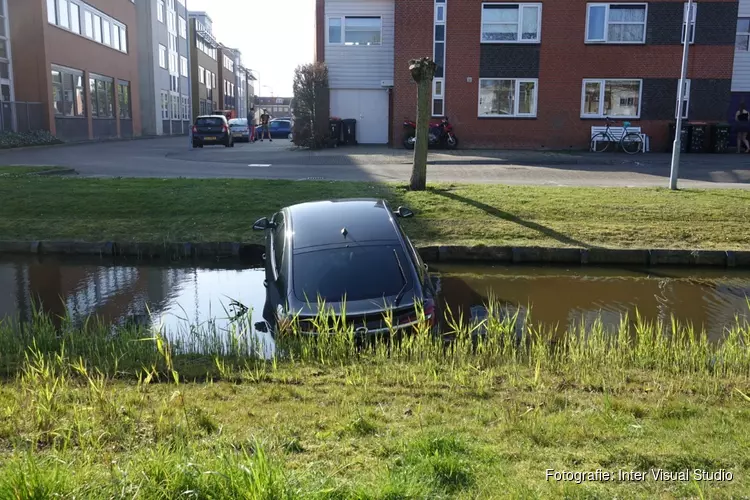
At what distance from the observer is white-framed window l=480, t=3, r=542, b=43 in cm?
2978

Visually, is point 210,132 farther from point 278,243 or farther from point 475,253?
point 278,243

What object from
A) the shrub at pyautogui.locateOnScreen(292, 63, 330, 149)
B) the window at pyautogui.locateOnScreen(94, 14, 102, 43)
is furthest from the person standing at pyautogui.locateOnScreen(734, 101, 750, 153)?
the window at pyautogui.locateOnScreen(94, 14, 102, 43)

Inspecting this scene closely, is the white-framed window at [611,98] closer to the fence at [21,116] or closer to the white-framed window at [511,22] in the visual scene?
the white-framed window at [511,22]

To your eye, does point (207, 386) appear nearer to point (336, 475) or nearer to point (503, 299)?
point (336, 475)

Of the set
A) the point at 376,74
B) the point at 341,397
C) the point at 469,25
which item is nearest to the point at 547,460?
the point at 341,397

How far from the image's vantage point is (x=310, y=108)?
1223 inches

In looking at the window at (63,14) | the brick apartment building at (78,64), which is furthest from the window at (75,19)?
the window at (63,14)

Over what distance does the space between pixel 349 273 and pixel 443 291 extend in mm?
3116

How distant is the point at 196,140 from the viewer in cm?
3766

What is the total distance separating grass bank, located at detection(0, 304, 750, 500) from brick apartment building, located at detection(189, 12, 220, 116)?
74184mm

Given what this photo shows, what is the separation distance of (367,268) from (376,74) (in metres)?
28.2

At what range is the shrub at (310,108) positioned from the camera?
101 ft

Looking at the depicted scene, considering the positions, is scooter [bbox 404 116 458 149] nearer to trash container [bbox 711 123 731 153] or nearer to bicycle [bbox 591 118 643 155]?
bicycle [bbox 591 118 643 155]

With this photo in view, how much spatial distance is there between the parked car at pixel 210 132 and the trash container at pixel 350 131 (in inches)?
313
